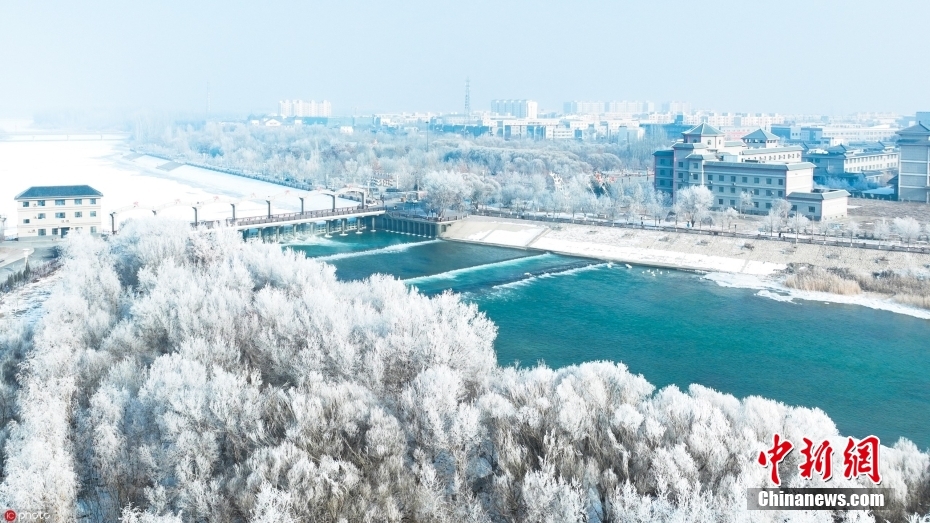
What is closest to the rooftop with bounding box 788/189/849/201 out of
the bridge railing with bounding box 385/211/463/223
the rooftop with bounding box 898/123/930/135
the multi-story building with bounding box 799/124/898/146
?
the rooftop with bounding box 898/123/930/135

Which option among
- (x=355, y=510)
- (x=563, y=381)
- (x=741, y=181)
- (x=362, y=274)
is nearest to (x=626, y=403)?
(x=563, y=381)

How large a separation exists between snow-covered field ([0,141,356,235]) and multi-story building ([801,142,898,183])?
1445cm

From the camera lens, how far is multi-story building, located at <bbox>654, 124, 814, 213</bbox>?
18469mm

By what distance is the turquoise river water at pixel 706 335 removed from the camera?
812 centimetres

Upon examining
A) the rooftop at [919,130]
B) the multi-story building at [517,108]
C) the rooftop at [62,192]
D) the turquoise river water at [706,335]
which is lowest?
the turquoise river water at [706,335]

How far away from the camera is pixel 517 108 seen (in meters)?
74.8

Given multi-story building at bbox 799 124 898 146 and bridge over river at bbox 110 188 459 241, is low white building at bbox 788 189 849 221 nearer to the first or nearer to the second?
bridge over river at bbox 110 188 459 241

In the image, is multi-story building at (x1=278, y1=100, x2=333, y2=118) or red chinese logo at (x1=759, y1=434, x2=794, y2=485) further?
multi-story building at (x1=278, y1=100, x2=333, y2=118)

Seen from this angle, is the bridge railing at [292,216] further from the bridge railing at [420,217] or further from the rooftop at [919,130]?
the rooftop at [919,130]

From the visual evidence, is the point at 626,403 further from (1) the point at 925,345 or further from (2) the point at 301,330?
(1) the point at 925,345

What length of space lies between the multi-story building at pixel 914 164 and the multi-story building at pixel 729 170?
7.21ft

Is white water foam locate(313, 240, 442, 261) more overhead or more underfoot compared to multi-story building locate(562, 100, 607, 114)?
more underfoot

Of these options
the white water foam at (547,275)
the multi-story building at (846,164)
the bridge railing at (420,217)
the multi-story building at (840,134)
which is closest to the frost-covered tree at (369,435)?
the white water foam at (547,275)

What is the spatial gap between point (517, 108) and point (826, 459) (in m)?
71.9
